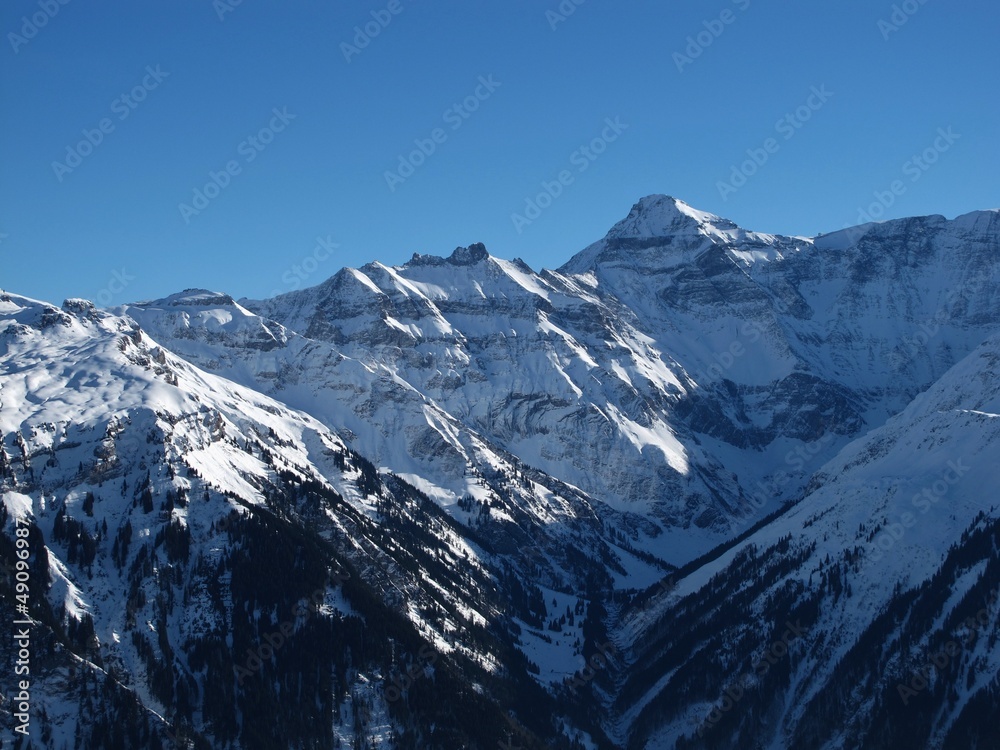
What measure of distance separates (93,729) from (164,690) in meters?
13.9

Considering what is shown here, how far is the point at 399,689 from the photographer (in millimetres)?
192750

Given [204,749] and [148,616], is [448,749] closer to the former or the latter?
[204,749]

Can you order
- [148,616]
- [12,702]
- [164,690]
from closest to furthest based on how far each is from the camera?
[12,702]
[164,690]
[148,616]

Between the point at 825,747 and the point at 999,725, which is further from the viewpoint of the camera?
the point at 825,747

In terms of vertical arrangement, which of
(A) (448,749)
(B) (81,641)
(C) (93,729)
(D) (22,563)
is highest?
(D) (22,563)

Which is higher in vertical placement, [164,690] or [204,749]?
[164,690]

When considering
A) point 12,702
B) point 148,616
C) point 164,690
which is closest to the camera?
point 12,702

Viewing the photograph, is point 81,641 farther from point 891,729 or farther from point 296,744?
point 891,729

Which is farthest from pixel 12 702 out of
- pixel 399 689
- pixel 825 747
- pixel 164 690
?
pixel 825 747

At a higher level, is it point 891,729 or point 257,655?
point 257,655

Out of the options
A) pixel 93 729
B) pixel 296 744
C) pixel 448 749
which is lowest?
pixel 448 749

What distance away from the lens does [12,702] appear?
529ft

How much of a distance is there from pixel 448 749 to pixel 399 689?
12.7 metres

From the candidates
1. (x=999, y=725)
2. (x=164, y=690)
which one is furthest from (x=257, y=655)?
(x=999, y=725)
